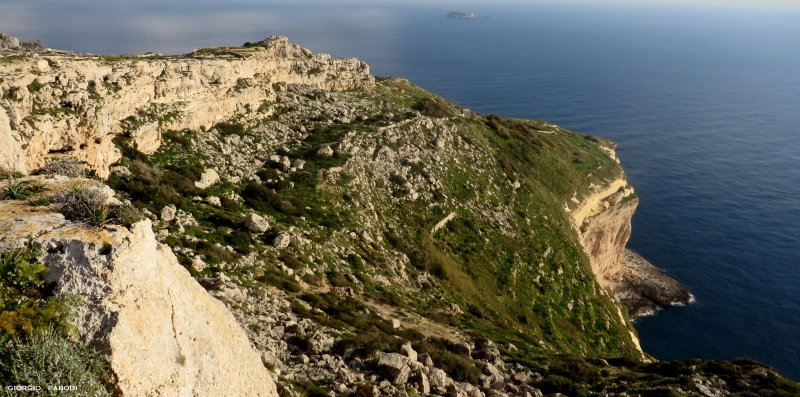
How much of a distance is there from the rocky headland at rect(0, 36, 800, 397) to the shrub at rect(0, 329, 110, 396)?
0.04 meters

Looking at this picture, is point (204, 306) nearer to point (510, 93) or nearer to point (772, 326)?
point (772, 326)

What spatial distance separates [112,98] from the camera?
30.9 meters

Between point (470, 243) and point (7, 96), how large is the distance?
35768mm

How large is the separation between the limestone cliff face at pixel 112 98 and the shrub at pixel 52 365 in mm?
10488

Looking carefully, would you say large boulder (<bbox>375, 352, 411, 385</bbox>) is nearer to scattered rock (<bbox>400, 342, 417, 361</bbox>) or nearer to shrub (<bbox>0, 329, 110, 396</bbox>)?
scattered rock (<bbox>400, 342, 417, 361</bbox>)

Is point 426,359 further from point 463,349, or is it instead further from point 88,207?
point 88,207

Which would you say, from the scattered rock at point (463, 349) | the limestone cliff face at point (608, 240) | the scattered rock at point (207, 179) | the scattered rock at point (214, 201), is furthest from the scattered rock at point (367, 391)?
the limestone cliff face at point (608, 240)

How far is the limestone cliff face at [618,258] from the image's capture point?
68375 mm

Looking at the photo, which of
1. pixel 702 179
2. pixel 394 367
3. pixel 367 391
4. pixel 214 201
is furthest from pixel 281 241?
pixel 702 179

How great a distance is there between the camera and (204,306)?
11.2 meters

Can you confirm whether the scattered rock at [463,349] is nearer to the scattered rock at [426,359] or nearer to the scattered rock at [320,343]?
the scattered rock at [426,359]

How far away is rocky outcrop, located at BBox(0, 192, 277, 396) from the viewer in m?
8.55

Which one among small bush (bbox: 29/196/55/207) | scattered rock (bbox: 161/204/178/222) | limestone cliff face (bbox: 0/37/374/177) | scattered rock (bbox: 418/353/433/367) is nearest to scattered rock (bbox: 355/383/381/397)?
scattered rock (bbox: 418/353/433/367)

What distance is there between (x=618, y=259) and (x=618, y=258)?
0.17m
